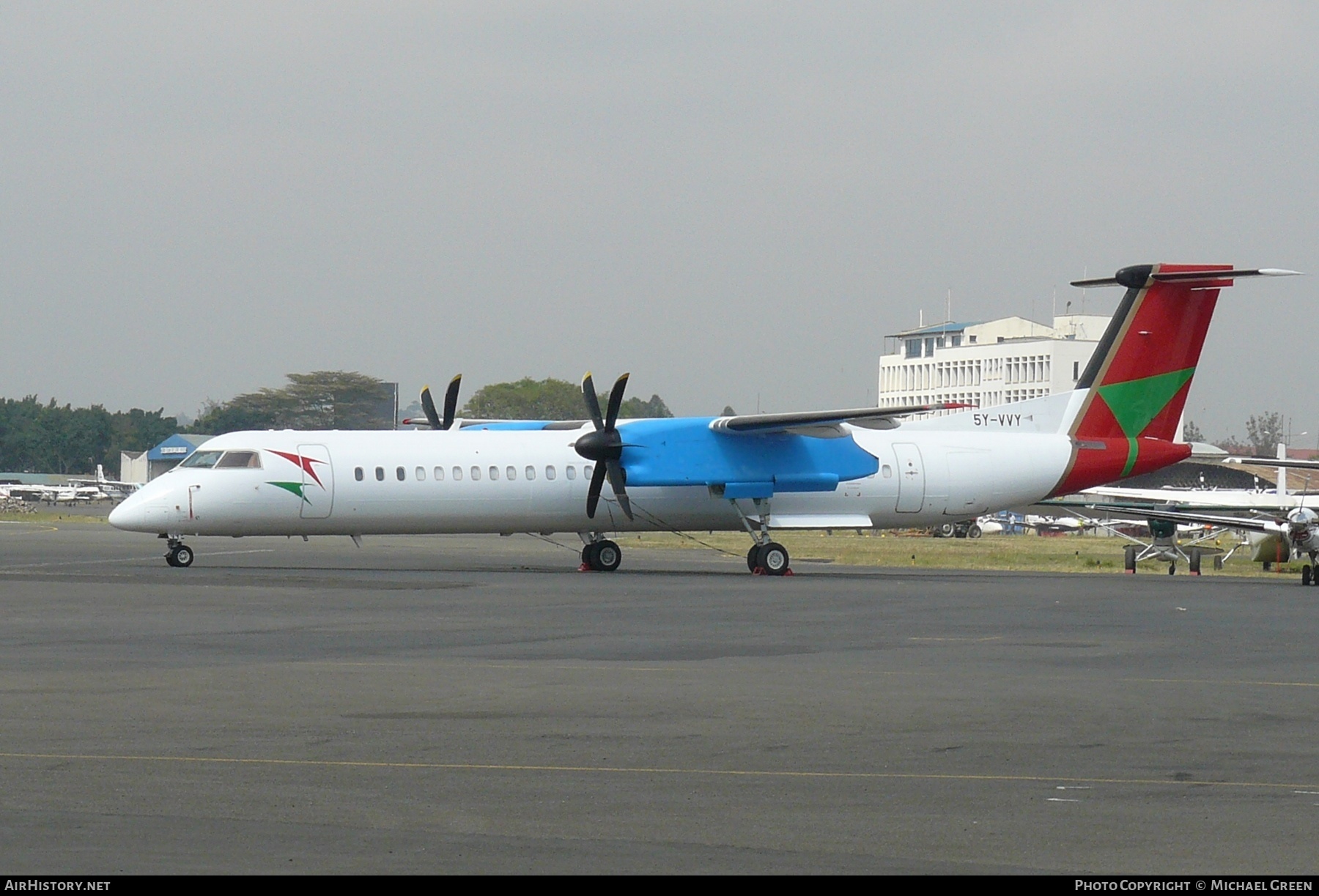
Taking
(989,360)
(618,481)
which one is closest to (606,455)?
(618,481)

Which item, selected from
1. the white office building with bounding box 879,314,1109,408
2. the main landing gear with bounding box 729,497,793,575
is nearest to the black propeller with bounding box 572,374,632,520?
the main landing gear with bounding box 729,497,793,575

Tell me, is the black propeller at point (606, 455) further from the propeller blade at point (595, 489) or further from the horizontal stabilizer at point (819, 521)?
the horizontal stabilizer at point (819, 521)

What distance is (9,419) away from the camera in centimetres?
16500

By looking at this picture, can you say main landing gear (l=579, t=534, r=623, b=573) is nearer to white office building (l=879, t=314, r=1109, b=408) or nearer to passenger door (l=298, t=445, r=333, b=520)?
passenger door (l=298, t=445, r=333, b=520)

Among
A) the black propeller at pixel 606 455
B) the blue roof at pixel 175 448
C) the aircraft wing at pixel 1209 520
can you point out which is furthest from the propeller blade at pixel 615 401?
the blue roof at pixel 175 448

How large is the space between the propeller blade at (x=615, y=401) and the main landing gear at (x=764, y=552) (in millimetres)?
3339

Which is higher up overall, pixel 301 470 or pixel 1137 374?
pixel 1137 374

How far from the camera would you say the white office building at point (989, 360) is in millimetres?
137625

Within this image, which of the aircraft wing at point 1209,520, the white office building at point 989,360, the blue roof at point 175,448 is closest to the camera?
the aircraft wing at point 1209,520

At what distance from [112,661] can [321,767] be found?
20.5 ft

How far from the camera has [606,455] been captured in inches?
1250

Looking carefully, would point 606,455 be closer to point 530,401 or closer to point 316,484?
point 316,484

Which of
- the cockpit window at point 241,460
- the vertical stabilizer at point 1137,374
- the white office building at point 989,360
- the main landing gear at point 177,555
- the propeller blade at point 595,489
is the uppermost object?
the white office building at point 989,360

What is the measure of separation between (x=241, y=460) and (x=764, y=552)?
37.4 ft
